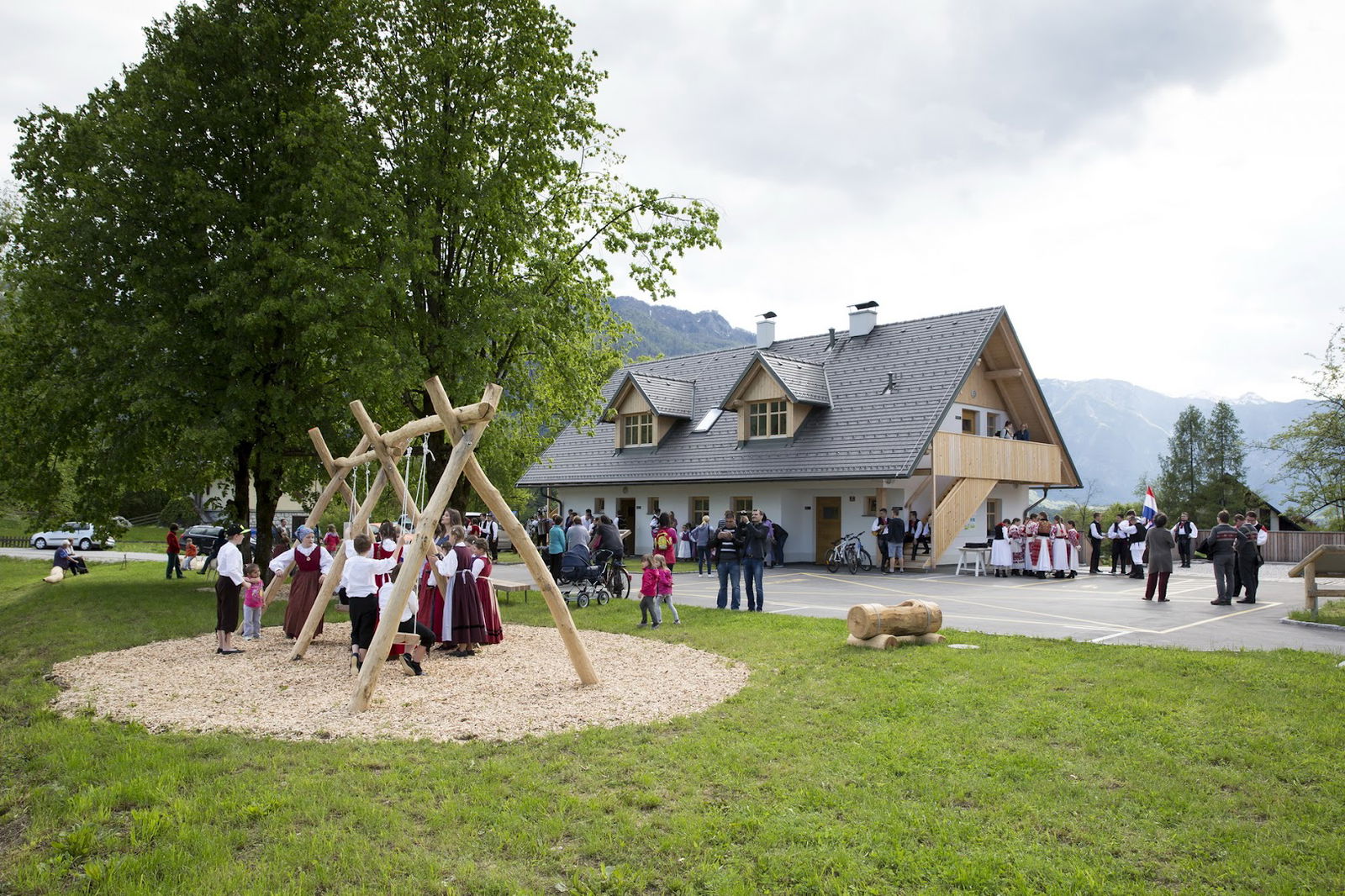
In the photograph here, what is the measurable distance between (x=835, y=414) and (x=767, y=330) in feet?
27.8

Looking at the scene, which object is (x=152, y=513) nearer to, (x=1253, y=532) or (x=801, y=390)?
(x=801, y=390)

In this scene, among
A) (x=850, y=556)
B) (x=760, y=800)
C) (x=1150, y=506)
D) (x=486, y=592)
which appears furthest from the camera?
(x=850, y=556)

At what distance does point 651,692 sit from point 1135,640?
710 centimetres

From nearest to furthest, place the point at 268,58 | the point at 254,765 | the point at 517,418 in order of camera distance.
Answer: the point at 254,765
the point at 268,58
the point at 517,418

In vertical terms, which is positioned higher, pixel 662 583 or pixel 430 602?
pixel 662 583

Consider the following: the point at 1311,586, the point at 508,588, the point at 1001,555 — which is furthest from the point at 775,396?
the point at 1311,586

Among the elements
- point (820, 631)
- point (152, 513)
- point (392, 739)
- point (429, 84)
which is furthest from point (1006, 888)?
point (152, 513)

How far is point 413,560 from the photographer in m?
8.77

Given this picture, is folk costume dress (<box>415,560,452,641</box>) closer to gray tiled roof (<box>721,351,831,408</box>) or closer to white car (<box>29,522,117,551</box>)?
gray tiled roof (<box>721,351,831,408</box>)

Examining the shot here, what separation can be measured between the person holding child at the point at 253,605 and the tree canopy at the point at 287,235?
197 inches

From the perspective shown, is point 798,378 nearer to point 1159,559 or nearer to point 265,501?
point 1159,559

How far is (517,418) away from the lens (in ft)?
75.0

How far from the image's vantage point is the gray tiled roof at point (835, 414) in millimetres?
27141

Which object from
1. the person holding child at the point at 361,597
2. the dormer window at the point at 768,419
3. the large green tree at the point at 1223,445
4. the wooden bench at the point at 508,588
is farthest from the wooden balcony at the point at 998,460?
the large green tree at the point at 1223,445
